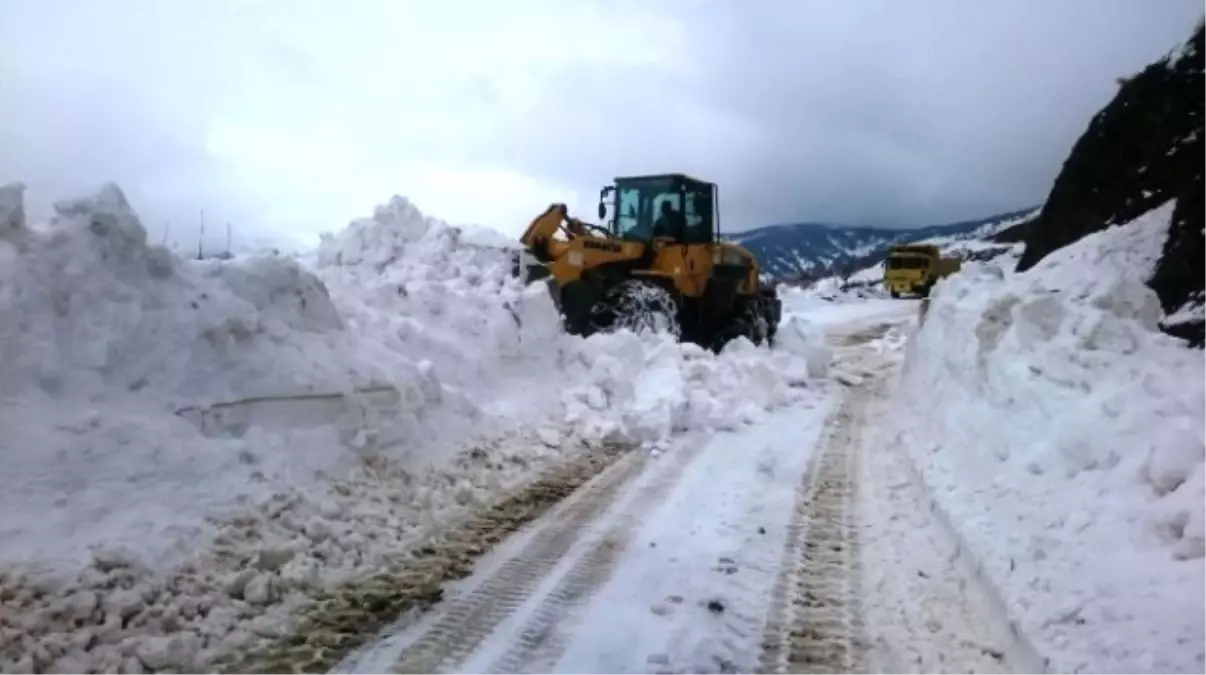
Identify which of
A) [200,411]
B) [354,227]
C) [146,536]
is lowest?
[146,536]

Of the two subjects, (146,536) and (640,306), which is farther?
(640,306)

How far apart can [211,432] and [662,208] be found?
9726mm

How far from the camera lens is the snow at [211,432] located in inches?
164

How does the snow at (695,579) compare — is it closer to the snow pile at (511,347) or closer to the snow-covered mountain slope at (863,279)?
the snow pile at (511,347)

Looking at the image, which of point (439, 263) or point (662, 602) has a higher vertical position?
point (439, 263)

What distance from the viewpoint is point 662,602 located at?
461 cm

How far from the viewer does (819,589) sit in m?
4.86

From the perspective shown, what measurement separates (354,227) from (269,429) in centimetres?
644

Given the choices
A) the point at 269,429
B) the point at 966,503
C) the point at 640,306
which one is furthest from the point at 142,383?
the point at 640,306

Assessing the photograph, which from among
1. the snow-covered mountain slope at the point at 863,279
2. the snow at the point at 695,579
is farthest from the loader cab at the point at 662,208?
Result: the snow-covered mountain slope at the point at 863,279

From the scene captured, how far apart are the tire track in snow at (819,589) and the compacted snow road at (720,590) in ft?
0.04

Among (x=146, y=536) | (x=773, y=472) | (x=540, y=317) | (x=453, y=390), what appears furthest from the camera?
(x=540, y=317)

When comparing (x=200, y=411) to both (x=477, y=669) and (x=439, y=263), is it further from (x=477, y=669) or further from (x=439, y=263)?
→ (x=439, y=263)

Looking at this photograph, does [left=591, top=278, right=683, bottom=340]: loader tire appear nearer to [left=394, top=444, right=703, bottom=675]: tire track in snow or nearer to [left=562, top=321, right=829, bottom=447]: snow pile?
[left=562, top=321, right=829, bottom=447]: snow pile
